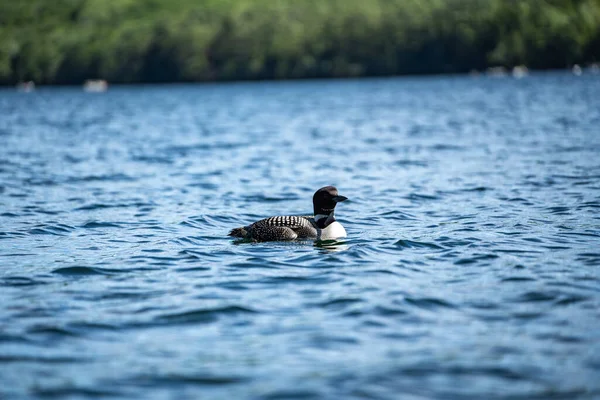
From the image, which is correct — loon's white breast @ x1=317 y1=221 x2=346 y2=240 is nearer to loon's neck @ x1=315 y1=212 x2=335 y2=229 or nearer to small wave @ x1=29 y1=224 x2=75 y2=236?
loon's neck @ x1=315 y1=212 x2=335 y2=229

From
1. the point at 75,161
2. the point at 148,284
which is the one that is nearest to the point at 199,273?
the point at 148,284

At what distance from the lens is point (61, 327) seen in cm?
1141

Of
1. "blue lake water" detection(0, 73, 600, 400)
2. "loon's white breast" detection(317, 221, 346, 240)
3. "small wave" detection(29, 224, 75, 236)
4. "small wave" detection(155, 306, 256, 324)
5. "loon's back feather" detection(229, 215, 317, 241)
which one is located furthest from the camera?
"small wave" detection(29, 224, 75, 236)

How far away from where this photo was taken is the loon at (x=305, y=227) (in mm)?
17016

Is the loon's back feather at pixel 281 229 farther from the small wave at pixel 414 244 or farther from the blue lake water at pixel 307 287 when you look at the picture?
the small wave at pixel 414 244

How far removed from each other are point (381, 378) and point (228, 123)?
6082 centimetres

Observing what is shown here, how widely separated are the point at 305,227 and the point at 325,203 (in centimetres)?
62

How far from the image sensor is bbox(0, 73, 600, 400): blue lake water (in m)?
9.53

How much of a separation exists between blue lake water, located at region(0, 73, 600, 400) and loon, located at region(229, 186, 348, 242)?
25 cm

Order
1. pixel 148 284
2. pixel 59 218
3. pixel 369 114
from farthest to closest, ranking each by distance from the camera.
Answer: pixel 369 114
pixel 59 218
pixel 148 284

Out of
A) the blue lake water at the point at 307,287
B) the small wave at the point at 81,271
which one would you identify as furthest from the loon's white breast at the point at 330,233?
the small wave at the point at 81,271

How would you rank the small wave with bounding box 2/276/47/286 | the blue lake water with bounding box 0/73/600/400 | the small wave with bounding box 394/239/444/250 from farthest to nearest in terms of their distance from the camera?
the small wave with bounding box 394/239/444/250, the small wave with bounding box 2/276/47/286, the blue lake water with bounding box 0/73/600/400

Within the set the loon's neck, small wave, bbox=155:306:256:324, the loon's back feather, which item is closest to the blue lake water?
small wave, bbox=155:306:256:324

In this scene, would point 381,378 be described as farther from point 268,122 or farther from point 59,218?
point 268,122
